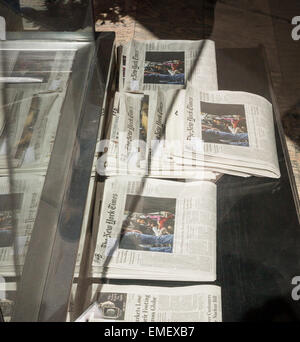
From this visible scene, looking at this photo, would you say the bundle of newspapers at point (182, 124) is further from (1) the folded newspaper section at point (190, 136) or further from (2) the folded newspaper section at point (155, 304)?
(2) the folded newspaper section at point (155, 304)

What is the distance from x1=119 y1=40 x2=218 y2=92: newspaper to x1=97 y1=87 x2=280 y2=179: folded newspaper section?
0.05m

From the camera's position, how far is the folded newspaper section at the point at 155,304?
666 mm

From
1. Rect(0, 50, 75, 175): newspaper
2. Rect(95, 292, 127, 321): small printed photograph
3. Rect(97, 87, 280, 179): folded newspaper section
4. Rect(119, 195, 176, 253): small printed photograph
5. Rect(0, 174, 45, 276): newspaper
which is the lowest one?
Rect(95, 292, 127, 321): small printed photograph

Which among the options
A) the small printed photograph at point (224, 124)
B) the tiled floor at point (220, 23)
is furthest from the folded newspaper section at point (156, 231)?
the tiled floor at point (220, 23)

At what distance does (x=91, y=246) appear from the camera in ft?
2.43

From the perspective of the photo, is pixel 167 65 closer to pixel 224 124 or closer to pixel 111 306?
pixel 224 124

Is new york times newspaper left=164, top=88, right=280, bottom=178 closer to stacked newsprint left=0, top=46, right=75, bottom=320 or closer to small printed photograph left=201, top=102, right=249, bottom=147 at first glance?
small printed photograph left=201, top=102, right=249, bottom=147

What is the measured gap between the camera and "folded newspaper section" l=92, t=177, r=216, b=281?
0.72 metres

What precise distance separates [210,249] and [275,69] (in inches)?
43.5

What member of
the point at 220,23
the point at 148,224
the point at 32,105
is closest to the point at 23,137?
the point at 32,105

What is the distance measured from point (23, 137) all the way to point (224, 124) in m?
0.49

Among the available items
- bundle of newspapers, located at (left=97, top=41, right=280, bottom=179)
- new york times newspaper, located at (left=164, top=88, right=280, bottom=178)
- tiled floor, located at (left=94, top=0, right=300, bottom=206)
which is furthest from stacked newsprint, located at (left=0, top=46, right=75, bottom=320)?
tiled floor, located at (left=94, top=0, right=300, bottom=206)

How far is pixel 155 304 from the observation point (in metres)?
0.68

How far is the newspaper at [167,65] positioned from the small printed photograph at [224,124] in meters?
0.10
